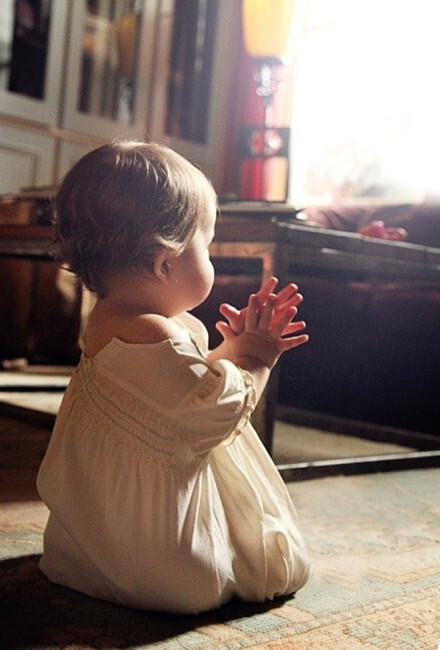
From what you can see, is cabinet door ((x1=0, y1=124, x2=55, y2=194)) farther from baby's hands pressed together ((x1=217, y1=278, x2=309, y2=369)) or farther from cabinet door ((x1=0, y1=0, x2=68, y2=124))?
baby's hands pressed together ((x1=217, y1=278, x2=309, y2=369))

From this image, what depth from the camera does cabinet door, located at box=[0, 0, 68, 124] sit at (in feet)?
11.2

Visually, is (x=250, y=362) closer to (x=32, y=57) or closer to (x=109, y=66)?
(x=32, y=57)

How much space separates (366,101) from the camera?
12.1 feet

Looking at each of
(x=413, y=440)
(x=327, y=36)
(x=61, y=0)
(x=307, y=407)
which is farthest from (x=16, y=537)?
(x=327, y=36)

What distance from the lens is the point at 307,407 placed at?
2.39 m

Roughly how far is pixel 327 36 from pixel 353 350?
6.93 feet

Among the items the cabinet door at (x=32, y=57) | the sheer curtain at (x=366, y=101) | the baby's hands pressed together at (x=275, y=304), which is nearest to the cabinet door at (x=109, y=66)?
the cabinet door at (x=32, y=57)

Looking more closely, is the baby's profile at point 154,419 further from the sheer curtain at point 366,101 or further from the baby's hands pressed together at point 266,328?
the sheer curtain at point 366,101

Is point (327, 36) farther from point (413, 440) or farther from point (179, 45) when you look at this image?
point (413, 440)

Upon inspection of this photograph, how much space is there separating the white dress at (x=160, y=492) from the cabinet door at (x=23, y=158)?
2746 mm

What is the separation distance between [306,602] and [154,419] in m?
0.23

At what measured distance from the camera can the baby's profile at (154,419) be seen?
77 centimetres

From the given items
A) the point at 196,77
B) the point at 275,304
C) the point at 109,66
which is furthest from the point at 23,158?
the point at 275,304

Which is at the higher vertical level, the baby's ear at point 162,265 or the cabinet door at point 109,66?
the cabinet door at point 109,66
